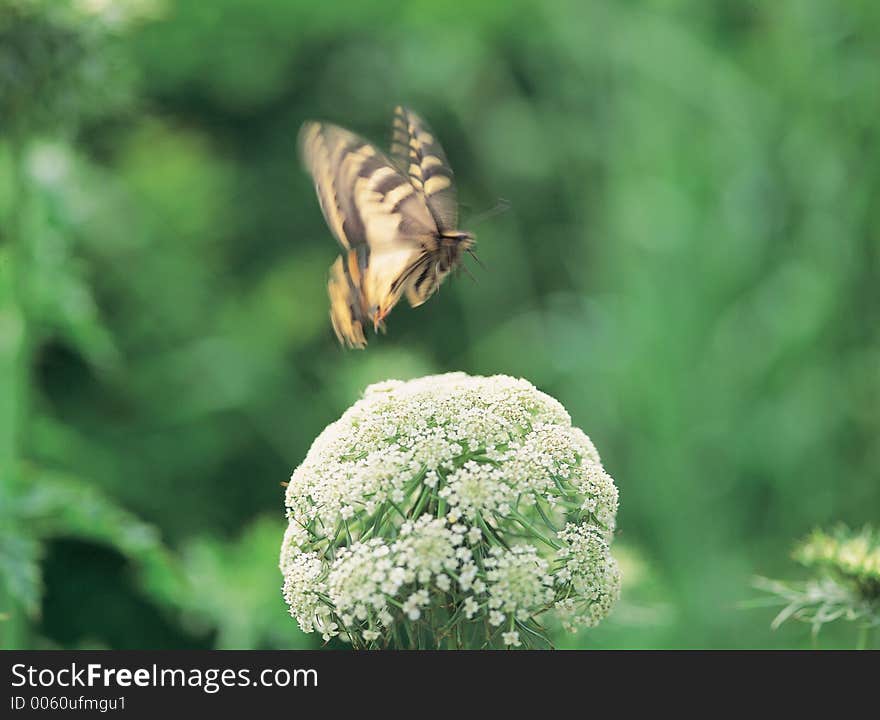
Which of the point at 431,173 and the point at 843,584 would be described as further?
the point at 431,173

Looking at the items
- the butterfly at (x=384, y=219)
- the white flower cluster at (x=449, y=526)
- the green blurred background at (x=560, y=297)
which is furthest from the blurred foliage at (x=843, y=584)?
the green blurred background at (x=560, y=297)

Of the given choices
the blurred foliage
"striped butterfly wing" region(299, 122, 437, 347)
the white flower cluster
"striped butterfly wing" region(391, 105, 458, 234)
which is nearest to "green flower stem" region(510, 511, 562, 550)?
the white flower cluster

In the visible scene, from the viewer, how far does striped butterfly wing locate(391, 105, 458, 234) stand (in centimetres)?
286

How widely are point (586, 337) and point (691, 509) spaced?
1.39 meters

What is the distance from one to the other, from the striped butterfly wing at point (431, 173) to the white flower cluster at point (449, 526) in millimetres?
712

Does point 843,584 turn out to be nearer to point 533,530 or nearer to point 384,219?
point 533,530

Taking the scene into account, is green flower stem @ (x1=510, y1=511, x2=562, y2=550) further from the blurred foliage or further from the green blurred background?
the green blurred background

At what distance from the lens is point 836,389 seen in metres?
6.04

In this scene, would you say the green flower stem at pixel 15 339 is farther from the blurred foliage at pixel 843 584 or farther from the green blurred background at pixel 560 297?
the blurred foliage at pixel 843 584

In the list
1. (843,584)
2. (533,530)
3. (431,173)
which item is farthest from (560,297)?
(533,530)

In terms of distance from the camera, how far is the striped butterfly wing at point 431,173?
286cm

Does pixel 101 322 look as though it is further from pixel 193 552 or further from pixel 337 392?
pixel 193 552

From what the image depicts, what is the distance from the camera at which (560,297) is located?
770cm

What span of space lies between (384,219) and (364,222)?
0.23 feet
